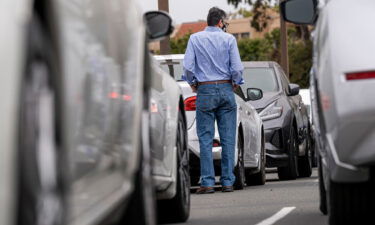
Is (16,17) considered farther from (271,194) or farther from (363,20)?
(271,194)

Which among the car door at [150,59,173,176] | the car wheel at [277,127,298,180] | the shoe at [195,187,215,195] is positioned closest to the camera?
the car door at [150,59,173,176]

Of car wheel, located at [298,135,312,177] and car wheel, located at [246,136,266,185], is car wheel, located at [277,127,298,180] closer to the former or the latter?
car wheel, located at [298,135,312,177]

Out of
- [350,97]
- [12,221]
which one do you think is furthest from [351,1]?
[12,221]

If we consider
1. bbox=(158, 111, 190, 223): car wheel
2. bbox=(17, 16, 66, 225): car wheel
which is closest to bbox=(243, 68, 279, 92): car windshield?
bbox=(158, 111, 190, 223): car wheel

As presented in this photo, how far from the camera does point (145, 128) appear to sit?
612cm

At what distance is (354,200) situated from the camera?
6.46 m

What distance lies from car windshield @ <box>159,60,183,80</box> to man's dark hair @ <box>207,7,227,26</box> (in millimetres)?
1249

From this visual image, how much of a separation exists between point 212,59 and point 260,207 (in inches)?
104

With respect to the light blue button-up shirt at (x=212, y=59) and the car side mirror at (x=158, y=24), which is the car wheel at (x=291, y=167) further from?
the car side mirror at (x=158, y=24)

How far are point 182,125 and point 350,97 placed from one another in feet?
11.9

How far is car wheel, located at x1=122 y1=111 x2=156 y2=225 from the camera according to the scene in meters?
5.70

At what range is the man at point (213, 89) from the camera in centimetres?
1273

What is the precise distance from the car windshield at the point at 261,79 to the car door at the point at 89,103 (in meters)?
12.4

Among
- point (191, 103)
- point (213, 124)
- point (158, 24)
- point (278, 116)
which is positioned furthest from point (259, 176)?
point (158, 24)
